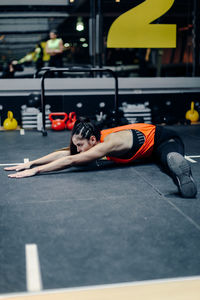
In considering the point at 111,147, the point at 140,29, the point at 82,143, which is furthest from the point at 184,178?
the point at 140,29

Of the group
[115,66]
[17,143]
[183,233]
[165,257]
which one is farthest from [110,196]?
[115,66]

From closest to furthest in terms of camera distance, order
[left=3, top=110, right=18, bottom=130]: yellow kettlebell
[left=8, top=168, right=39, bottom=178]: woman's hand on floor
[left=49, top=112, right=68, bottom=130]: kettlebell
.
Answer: [left=8, top=168, right=39, bottom=178]: woman's hand on floor
[left=49, top=112, right=68, bottom=130]: kettlebell
[left=3, top=110, right=18, bottom=130]: yellow kettlebell

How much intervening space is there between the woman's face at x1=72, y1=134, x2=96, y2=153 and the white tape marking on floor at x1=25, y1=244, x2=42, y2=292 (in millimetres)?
1354

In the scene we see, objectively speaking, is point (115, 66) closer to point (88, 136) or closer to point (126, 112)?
point (126, 112)

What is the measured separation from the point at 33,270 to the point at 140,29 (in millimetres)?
6203

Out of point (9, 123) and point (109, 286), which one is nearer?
point (109, 286)

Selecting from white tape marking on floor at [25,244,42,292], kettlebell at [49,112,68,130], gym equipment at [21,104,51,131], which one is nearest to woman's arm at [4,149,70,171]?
white tape marking on floor at [25,244,42,292]

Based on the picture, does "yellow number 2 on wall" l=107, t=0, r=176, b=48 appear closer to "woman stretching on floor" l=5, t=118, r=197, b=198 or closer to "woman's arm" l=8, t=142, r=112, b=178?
"woman stretching on floor" l=5, t=118, r=197, b=198

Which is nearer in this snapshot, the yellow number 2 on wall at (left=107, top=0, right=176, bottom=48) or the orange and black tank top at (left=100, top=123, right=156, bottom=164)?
the orange and black tank top at (left=100, top=123, right=156, bottom=164)

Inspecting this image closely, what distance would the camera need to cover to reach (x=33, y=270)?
5.50 ft

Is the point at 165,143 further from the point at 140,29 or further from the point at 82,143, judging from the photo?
the point at 140,29

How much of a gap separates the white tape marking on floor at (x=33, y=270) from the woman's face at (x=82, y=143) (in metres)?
1.35

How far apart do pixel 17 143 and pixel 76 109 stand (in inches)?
80.9

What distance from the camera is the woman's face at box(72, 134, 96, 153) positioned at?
3.15 m
